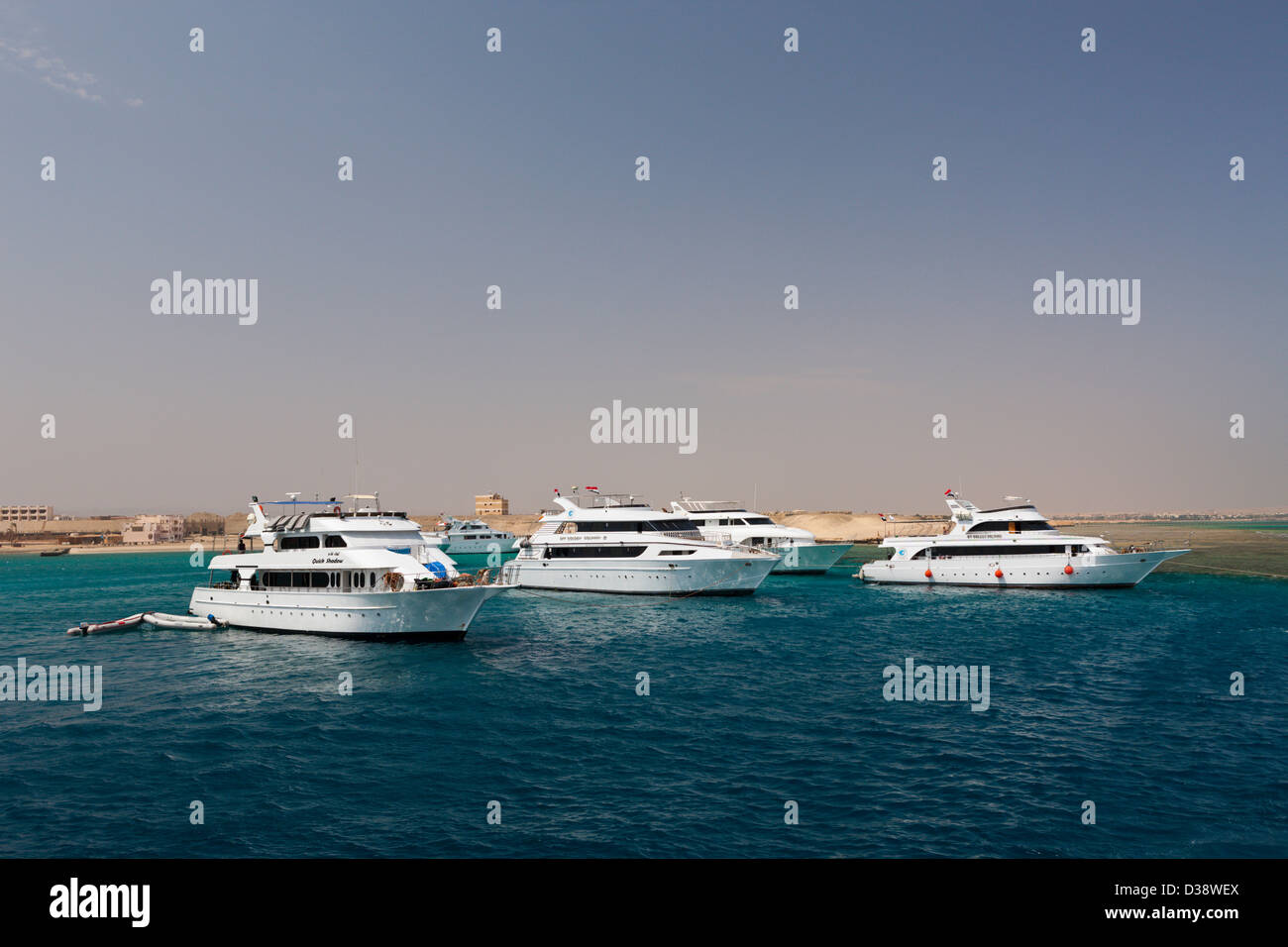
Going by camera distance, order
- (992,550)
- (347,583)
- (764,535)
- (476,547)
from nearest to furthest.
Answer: (347,583) < (992,550) < (764,535) < (476,547)

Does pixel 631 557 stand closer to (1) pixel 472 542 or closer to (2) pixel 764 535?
(2) pixel 764 535

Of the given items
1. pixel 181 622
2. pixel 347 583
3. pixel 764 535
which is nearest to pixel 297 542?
pixel 347 583

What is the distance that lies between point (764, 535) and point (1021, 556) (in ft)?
78.3

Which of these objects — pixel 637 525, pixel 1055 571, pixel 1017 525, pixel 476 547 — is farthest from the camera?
pixel 476 547

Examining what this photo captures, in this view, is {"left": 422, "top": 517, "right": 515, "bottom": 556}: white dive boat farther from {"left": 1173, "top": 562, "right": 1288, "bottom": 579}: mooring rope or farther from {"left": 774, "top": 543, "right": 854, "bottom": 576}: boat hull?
{"left": 1173, "top": 562, "right": 1288, "bottom": 579}: mooring rope

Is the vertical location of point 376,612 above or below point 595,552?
below

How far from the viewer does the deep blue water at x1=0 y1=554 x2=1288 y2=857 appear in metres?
15.3

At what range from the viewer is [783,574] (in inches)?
3120

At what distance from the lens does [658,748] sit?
68.5 ft


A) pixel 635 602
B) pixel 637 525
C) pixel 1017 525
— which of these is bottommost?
pixel 635 602

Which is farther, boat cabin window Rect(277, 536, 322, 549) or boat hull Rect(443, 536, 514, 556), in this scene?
boat hull Rect(443, 536, 514, 556)

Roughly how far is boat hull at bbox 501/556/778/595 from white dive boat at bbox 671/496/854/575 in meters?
9.68

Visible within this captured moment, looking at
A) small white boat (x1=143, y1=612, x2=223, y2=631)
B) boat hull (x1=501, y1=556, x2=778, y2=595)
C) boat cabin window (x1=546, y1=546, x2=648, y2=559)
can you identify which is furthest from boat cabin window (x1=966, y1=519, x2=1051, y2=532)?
small white boat (x1=143, y1=612, x2=223, y2=631)
